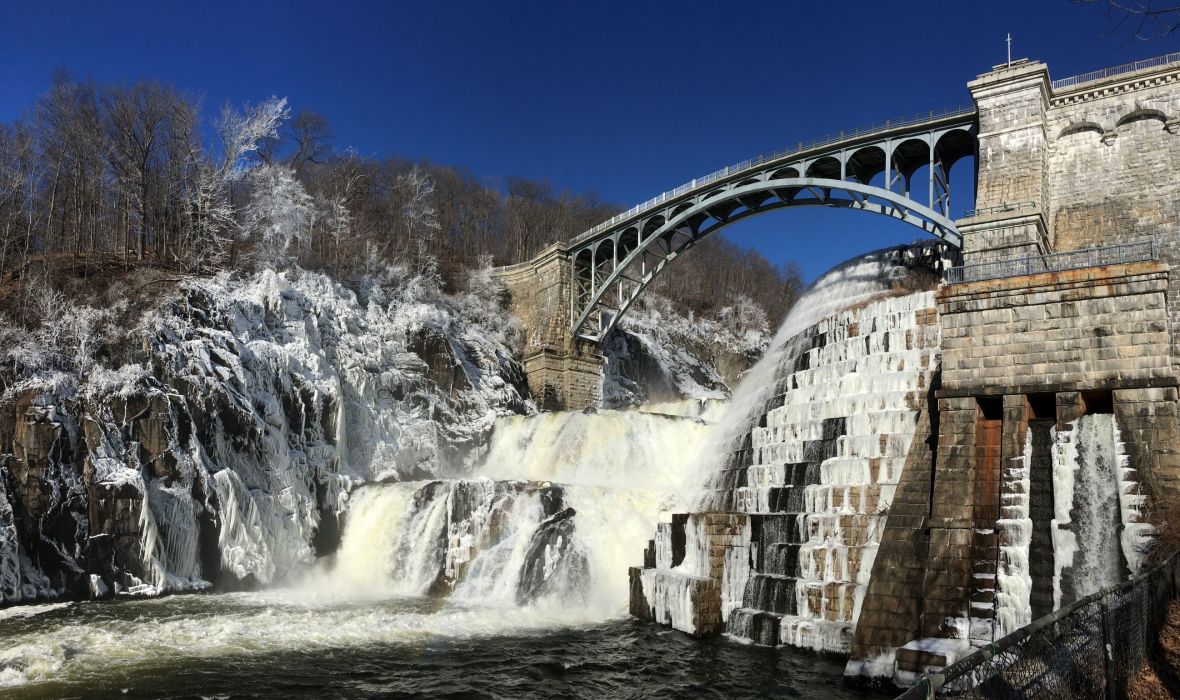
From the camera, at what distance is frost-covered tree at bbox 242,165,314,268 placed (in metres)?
38.5

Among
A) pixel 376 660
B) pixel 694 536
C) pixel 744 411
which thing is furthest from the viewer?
pixel 744 411

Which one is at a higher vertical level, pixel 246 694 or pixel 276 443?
pixel 276 443

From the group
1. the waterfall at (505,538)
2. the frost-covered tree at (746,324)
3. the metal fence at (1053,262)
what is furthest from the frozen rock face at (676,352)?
the metal fence at (1053,262)

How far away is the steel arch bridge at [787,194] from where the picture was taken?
90.3 ft

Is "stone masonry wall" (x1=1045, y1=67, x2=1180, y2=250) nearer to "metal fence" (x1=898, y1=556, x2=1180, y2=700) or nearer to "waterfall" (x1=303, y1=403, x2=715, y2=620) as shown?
"waterfall" (x1=303, y1=403, x2=715, y2=620)

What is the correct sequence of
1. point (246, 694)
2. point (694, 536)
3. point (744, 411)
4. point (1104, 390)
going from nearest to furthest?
point (246, 694)
point (1104, 390)
point (694, 536)
point (744, 411)

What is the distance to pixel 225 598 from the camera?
21391 mm

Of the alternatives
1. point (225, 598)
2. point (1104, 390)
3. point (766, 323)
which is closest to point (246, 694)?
point (225, 598)

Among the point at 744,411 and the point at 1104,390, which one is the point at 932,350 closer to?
the point at 1104,390

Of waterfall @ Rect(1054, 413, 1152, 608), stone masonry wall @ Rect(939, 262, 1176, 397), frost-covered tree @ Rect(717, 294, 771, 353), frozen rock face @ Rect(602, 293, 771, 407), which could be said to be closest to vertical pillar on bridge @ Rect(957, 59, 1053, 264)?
stone masonry wall @ Rect(939, 262, 1176, 397)

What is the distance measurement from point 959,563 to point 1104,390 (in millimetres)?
4123

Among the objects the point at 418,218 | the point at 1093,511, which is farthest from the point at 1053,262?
the point at 418,218

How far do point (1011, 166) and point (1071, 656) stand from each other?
21.2m

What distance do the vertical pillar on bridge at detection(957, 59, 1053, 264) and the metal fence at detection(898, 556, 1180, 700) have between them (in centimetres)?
1606
